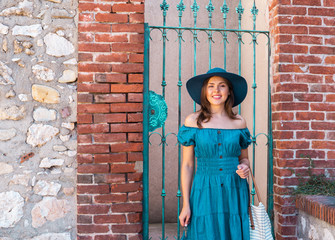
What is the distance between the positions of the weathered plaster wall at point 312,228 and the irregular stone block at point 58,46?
2413 millimetres

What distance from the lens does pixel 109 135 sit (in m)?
2.87

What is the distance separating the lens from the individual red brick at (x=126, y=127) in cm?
287

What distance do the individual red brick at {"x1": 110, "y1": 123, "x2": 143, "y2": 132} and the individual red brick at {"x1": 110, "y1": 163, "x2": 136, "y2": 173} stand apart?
277 mm

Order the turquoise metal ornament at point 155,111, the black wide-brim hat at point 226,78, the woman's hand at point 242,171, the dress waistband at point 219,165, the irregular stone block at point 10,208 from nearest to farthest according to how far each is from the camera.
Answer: the woman's hand at point 242,171
the dress waistband at point 219,165
the black wide-brim hat at point 226,78
the irregular stone block at point 10,208
the turquoise metal ornament at point 155,111

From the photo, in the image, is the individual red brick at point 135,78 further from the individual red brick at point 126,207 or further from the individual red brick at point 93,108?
the individual red brick at point 126,207

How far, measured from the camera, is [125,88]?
114 inches

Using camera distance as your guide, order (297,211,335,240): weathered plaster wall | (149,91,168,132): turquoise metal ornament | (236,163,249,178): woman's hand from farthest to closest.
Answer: (149,91,168,132): turquoise metal ornament
(297,211,335,240): weathered plaster wall
(236,163,249,178): woman's hand

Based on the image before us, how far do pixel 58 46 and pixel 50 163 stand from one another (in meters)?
0.97

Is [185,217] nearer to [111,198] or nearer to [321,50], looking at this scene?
[111,198]

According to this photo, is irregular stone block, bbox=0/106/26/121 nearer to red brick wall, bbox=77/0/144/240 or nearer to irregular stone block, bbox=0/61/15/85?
irregular stone block, bbox=0/61/15/85

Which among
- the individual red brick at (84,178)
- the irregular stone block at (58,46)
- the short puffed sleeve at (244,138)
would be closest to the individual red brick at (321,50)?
the short puffed sleeve at (244,138)

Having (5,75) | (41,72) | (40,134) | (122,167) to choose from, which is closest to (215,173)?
(122,167)

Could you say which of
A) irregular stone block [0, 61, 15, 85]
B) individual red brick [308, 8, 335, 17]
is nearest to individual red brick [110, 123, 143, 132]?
irregular stone block [0, 61, 15, 85]

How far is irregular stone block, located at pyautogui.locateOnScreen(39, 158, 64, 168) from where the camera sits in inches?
113
